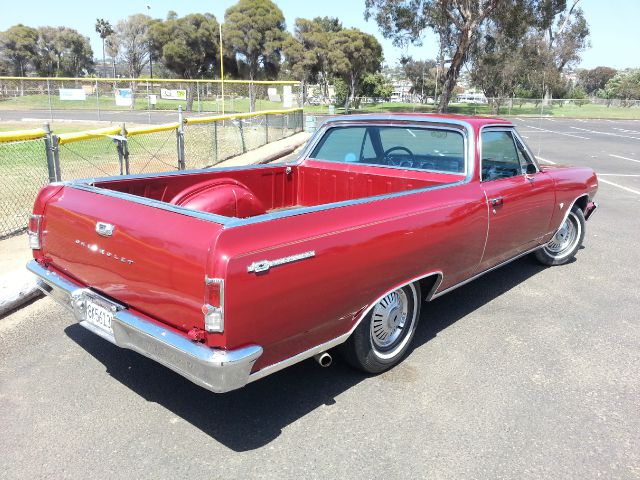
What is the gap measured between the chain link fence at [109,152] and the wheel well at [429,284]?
456 cm

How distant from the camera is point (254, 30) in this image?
2035 inches

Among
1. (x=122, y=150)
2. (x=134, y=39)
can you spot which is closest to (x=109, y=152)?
(x=122, y=150)

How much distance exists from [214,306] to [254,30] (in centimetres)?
5354

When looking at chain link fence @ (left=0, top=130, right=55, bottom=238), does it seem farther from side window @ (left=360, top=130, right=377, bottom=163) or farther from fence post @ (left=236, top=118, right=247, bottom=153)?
fence post @ (left=236, top=118, right=247, bottom=153)

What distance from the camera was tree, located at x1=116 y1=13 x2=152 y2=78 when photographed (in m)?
68.4

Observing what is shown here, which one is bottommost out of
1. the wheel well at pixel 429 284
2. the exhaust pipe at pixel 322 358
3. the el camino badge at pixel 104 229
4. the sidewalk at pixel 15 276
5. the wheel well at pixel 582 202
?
the sidewalk at pixel 15 276

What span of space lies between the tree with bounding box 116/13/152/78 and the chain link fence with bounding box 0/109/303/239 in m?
56.4

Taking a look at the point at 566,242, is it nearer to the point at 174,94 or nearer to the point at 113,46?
the point at 174,94

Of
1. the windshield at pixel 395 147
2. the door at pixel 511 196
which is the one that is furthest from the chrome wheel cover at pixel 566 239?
the windshield at pixel 395 147

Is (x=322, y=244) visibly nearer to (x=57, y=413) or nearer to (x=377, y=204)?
(x=377, y=204)

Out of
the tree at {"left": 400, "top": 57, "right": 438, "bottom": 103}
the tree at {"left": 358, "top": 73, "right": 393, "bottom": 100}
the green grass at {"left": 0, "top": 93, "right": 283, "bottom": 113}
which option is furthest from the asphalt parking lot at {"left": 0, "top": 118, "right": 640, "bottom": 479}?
the tree at {"left": 400, "top": 57, "right": 438, "bottom": 103}

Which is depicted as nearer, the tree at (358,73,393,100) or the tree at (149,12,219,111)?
the tree at (149,12,219,111)

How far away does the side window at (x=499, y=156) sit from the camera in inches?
175

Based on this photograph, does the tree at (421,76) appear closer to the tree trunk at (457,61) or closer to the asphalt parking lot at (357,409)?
the tree trunk at (457,61)
